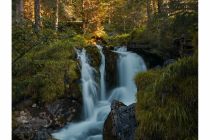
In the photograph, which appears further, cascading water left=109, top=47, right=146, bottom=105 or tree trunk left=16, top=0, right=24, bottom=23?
cascading water left=109, top=47, right=146, bottom=105

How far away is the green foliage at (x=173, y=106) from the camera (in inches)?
147

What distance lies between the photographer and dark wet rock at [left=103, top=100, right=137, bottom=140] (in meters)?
4.43

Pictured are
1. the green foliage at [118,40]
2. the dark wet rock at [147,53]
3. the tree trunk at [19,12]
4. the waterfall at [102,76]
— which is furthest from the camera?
the green foliage at [118,40]

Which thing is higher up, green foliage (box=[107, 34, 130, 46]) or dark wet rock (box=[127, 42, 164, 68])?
green foliage (box=[107, 34, 130, 46])

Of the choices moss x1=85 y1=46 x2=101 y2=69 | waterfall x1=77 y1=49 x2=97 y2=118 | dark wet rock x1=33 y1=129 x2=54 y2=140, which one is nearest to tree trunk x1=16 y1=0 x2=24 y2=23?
dark wet rock x1=33 y1=129 x2=54 y2=140

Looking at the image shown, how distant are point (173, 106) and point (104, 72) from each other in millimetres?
2498

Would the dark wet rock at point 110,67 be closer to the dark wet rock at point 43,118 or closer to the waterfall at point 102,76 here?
the waterfall at point 102,76

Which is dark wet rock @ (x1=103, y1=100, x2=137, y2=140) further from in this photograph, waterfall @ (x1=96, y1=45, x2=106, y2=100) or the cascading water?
waterfall @ (x1=96, y1=45, x2=106, y2=100)

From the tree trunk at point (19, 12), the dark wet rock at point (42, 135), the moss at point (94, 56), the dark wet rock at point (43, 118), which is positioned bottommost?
the dark wet rock at point (42, 135)

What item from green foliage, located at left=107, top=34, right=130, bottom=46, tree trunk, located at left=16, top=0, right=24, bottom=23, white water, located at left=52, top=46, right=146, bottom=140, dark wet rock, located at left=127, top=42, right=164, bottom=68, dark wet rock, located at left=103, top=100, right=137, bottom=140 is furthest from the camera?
green foliage, located at left=107, top=34, right=130, bottom=46

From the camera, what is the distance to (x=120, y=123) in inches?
178

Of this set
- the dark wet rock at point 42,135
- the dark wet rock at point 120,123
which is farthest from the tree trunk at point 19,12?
the dark wet rock at point 120,123

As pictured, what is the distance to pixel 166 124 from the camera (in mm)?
3830
